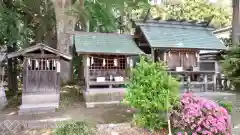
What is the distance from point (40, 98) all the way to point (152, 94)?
19.4 ft

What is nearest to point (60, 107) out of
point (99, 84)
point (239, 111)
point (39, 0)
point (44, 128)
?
point (99, 84)

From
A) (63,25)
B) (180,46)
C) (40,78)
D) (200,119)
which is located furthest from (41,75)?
(180,46)

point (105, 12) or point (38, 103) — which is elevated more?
point (105, 12)

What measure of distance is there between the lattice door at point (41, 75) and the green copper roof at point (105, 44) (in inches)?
64.6

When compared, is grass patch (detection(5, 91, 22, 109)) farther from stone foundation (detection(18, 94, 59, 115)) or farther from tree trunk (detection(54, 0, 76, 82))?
tree trunk (detection(54, 0, 76, 82))

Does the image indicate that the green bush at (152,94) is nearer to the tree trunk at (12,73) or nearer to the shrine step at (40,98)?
the shrine step at (40,98)

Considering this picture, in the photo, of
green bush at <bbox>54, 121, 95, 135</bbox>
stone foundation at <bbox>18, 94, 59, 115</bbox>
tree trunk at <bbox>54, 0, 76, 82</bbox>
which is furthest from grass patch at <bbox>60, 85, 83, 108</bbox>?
green bush at <bbox>54, 121, 95, 135</bbox>

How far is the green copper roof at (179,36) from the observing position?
12.4m

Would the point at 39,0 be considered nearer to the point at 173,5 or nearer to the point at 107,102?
Answer: the point at 107,102

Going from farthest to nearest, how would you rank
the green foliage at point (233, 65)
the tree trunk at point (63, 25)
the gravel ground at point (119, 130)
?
1. the tree trunk at point (63, 25)
2. the green foliage at point (233, 65)
3. the gravel ground at point (119, 130)

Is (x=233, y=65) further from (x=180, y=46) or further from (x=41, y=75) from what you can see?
(x=41, y=75)

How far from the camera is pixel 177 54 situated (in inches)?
520

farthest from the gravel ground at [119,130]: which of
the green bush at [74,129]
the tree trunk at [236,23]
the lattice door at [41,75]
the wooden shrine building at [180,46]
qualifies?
the tree trunk at [236,23]

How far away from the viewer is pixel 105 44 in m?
11.9
